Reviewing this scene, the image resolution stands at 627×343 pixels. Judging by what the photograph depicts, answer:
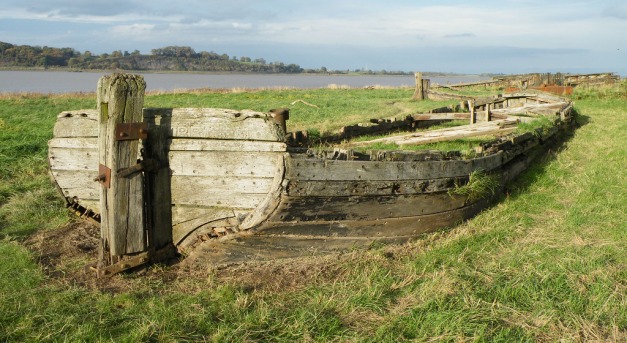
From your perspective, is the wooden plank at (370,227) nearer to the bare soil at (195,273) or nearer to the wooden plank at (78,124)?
the bare soil at (195,273)

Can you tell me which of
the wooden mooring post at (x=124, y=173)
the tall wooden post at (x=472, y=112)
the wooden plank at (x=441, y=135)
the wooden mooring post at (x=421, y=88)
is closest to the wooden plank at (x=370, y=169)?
the wooden mooring post at (x=124, y=173)

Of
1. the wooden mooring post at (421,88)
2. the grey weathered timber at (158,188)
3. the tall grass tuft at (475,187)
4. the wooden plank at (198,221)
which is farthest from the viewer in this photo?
the wooden mooring post at (421,88)

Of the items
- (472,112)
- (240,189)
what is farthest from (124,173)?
(472,112)

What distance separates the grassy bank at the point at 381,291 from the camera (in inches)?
155

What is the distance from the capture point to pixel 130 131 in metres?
5.03

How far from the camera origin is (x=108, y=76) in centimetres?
504

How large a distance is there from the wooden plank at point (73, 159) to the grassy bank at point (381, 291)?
947 millimetres

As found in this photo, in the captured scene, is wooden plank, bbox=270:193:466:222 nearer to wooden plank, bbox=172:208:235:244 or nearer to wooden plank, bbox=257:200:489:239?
wooden plank, bbox=257:200:489:239

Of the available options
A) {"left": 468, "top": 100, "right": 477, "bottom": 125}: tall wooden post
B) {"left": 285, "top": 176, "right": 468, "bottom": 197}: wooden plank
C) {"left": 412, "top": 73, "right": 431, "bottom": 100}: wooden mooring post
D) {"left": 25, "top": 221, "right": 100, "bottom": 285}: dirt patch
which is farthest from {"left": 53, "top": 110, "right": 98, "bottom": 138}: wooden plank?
{"left": 412, "top": 73, "right": 431, "bottom": 100}: wooden mooring post

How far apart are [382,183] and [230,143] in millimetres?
1610

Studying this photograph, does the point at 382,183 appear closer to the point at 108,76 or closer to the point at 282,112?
the point at 282,112

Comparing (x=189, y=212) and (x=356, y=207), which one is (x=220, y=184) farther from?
(x=356, y=207)

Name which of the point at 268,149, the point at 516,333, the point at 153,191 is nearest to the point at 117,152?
the point at 153,191

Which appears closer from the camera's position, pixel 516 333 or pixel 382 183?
pixel 516 333
